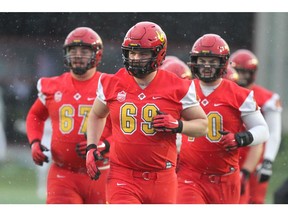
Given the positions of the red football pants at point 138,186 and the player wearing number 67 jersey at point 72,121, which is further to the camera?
the player wearing number 67 jersey at point 72,121

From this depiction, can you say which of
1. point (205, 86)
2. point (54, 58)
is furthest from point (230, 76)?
point (54, 58)

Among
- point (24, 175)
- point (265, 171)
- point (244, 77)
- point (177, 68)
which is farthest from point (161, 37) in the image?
point (24, 175)

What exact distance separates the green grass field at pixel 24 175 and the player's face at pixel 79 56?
Answer: 15.8 ft

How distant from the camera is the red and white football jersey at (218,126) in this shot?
359 inches

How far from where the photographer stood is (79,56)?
9781 millimetres

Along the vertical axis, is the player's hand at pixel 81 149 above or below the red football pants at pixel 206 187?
above

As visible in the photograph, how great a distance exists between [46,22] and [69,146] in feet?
28.2

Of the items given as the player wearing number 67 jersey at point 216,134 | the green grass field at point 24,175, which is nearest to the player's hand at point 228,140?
the player wearing number 67 jersey at point 216,134

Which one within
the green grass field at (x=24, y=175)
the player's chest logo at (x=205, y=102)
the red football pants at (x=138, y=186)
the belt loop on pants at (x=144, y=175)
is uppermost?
the player's chest logo at (x=205, y=102)

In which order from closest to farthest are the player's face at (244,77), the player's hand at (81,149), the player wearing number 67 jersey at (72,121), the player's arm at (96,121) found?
the player's arm at (96,121) → the player's hand at (81,149) → the player wearing number 67 jersey at (72,121) → the player's face at (244,77)

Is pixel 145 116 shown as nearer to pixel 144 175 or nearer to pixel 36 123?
pixel 144 175

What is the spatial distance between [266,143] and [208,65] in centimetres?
281

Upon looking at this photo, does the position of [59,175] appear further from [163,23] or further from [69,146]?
[163,23]

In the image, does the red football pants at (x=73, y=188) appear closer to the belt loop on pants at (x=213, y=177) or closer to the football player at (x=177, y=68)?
the belt loop on pants at (x=213, y=177)
